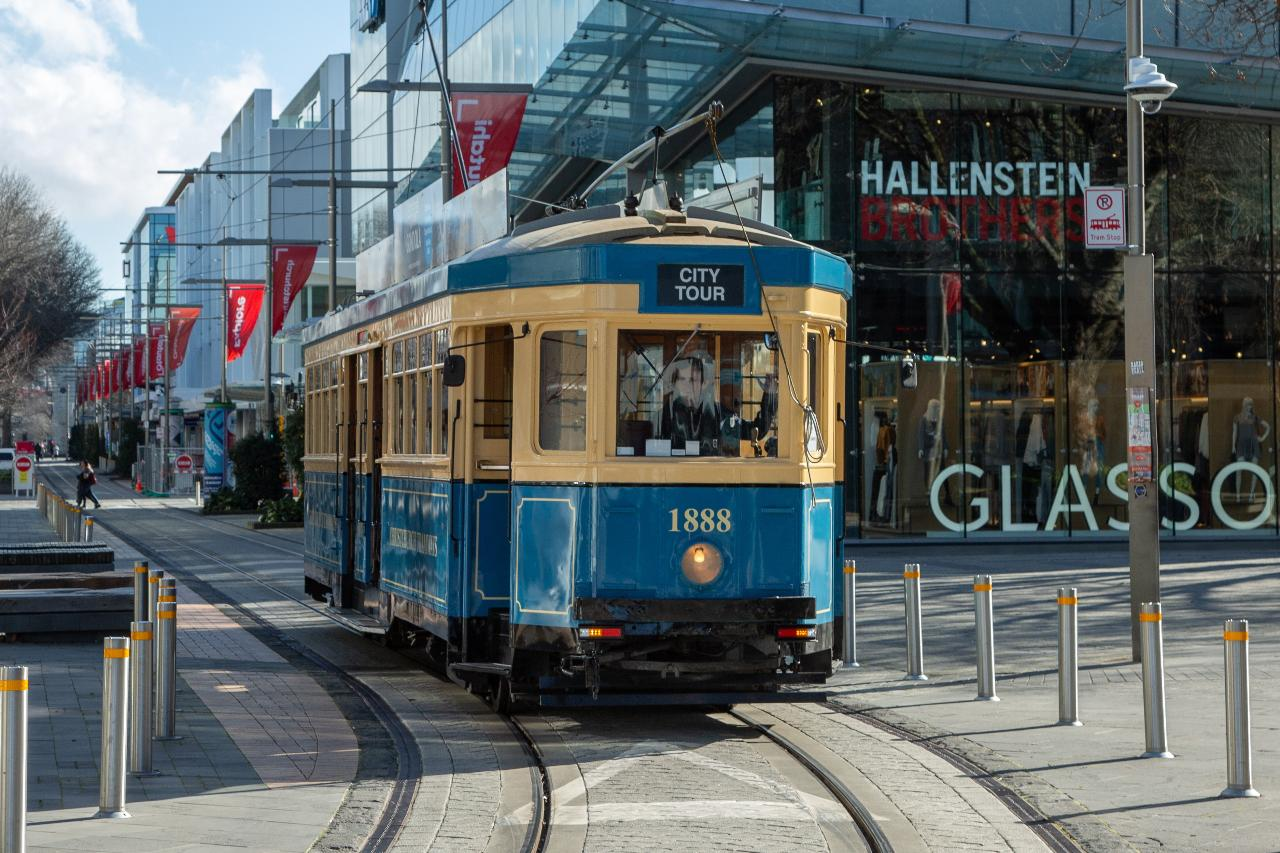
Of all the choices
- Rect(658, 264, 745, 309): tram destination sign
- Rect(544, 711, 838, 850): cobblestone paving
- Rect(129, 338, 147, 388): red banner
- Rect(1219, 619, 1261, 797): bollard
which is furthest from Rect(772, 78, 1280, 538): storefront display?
Rect(129, 338, 147, 388): red banner

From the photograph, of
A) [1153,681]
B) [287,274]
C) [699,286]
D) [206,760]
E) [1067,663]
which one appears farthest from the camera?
[287,274]

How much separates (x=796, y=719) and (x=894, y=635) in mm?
5246

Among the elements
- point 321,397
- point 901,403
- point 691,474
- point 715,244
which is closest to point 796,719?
point 691,474

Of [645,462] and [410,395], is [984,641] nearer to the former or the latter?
[645,462]

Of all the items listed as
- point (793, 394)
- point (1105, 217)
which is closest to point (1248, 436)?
point (1105, 217)

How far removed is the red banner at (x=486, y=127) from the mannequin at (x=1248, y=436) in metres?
15.3

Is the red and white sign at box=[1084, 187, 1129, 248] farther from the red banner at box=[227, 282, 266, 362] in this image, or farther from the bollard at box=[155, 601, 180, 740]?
the red banner at box=[227, 282, 266, 362]

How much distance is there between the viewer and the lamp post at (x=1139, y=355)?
13.7 meters

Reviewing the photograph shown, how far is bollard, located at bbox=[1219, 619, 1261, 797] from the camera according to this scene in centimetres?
884

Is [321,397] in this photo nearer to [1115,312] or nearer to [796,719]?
[796,719]

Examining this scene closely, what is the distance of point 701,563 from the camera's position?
1054cm

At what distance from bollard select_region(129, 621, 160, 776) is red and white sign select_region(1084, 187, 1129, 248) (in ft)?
27.3

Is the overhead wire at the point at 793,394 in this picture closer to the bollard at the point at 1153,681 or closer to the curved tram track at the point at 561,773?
the curved tram track at the point at 561,773

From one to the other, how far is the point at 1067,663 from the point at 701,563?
250 centimetres
